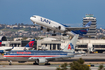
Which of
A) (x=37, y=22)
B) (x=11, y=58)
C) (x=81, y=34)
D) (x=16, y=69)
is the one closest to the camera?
(x=16, y=69)

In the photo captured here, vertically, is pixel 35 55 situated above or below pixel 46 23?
below

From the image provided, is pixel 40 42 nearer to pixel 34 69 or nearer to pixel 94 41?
pixel 94 41

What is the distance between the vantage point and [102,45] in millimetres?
145250

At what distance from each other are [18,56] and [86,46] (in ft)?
284

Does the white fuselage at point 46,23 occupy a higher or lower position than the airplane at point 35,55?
higher

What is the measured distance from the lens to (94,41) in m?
148

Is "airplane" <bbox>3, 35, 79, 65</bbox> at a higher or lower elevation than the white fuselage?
lower

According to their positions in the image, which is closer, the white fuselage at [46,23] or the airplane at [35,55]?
the airplane at [35,55]

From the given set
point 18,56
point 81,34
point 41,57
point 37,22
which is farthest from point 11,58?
point 81,34

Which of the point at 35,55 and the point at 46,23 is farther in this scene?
the point at 46,23

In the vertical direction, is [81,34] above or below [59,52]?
above

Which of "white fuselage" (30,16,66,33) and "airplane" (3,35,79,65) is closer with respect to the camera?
"airplane" (3,35,79,65)

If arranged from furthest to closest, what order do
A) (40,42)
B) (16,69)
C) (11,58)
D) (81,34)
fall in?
1. (40,42)
2. (81,34)
3. (11,58)
4. (16,69)

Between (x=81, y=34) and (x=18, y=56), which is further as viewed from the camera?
(x=81, y=34)
